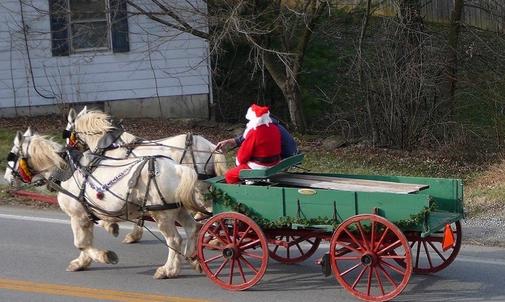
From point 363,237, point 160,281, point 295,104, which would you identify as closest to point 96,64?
point 295,104

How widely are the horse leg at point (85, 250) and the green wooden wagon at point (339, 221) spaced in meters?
1.06

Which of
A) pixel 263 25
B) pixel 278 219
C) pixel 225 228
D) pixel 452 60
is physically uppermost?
pixel 263 25

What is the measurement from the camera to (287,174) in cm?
889

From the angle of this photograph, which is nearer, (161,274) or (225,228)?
(225,228)

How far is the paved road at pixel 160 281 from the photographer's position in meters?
7.97

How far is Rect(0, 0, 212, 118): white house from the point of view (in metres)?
18.5

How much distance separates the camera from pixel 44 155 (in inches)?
352

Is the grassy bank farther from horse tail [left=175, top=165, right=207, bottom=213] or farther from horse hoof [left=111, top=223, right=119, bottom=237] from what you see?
horse tail [left=175, top=165, right=207, bottom=213]

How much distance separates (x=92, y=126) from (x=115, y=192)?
1400mm

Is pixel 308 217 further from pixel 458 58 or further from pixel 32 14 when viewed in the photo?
pixel 32 14

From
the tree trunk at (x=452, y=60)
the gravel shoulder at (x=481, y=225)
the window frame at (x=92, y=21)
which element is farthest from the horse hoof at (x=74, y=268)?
the window frame at (x=92, y=21)

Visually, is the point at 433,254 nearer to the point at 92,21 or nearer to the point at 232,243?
the point at 232,243

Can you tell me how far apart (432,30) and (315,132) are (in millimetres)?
3370

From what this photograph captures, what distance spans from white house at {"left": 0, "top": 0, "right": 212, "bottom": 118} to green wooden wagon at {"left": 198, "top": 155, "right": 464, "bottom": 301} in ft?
33.8
